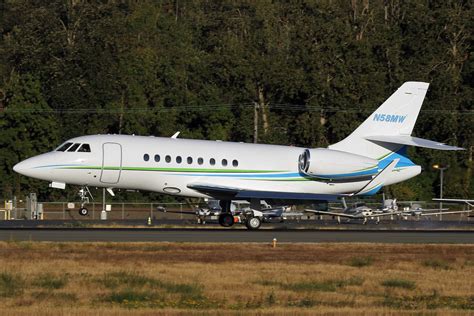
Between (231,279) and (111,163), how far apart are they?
16170 mm

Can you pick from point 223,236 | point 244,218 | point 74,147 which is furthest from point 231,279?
point 244,218

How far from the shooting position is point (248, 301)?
71.1 ft

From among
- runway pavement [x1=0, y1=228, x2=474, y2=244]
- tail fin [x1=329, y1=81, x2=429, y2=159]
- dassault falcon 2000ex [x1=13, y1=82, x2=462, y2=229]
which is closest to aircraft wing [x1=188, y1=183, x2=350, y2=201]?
dassault falcon 2000ex [x1=13, y1=82, x2=462, y2=229]

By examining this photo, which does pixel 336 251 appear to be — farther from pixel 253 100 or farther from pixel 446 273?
pixel 253 100

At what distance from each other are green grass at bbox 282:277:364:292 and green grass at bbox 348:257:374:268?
8.79 feet

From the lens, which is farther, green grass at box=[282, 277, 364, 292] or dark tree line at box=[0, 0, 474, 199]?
dark tree line at box=[0, 0, 474, 199]

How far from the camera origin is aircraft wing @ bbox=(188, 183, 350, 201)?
4031 cm

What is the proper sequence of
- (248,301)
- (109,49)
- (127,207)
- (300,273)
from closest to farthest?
(248,301) < (300,273) < (127,207) < (109,49)

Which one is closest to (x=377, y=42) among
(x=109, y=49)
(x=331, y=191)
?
(x=109, y=49)

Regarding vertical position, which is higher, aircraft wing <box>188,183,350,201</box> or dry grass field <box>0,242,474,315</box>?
aircraft wing <box>188,183,350,201</box>

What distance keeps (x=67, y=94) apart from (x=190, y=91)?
9176mm

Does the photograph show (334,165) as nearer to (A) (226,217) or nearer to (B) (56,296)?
(A) (226,217)

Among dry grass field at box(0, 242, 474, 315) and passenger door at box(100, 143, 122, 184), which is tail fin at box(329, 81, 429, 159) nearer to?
passenger door at box(100, 143, 122, 184)

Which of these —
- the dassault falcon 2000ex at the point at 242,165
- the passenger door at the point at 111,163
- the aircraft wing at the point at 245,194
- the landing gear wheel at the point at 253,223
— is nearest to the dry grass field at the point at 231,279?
the aircraft wing at the point at 245,194
